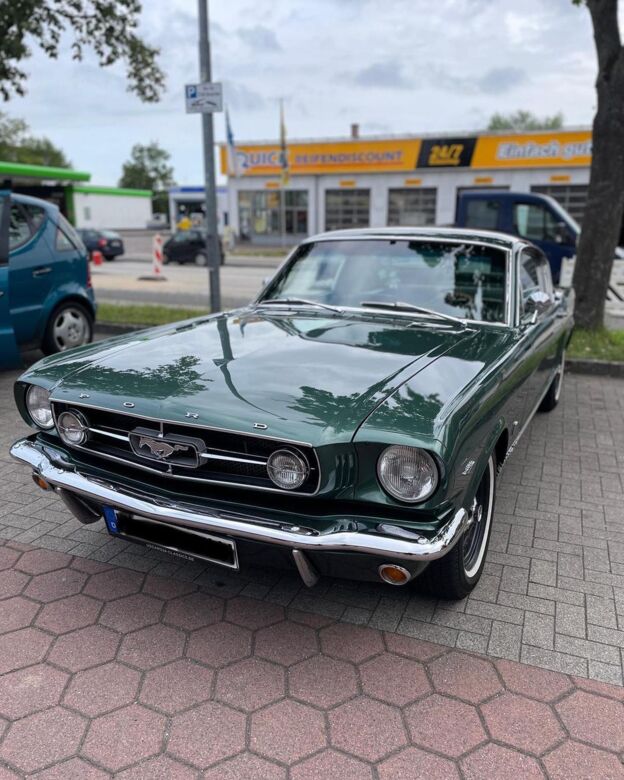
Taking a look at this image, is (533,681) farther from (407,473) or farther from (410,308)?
(410,308)

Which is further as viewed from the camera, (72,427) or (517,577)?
(517,577)

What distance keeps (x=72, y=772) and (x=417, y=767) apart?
3.63 feet

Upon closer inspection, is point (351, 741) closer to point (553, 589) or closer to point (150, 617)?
point (150, 617)

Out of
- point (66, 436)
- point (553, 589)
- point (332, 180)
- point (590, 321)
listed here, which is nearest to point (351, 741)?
point (553, 589)

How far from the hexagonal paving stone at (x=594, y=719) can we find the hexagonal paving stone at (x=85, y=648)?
5.74ft

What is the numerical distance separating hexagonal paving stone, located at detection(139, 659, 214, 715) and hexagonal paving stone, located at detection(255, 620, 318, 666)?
258 mm

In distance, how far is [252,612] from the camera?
2854mm

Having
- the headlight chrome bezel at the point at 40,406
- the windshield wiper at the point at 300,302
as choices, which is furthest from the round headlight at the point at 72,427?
the windshield wiper at the point at 300,302

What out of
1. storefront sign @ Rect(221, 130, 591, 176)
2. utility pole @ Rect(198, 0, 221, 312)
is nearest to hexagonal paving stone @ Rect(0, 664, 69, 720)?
utility pole @ Rect(198, 0, 221, 312)

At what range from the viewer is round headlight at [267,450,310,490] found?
235cm

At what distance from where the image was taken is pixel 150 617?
2803mm

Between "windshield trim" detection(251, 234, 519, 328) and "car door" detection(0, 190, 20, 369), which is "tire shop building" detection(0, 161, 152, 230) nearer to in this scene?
"car door" detection(0, 190, 20, 369)

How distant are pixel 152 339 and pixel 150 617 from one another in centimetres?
148

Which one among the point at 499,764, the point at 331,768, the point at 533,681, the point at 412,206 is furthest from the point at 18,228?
the point at 412,206
